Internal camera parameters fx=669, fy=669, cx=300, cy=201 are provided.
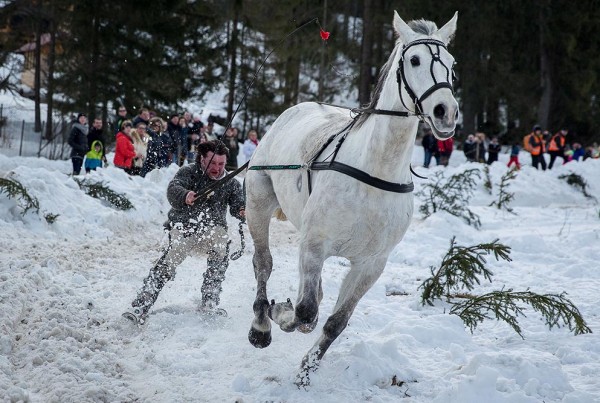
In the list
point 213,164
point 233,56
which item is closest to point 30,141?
point 233,56

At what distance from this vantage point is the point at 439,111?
3.83m

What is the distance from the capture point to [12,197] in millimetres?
8867

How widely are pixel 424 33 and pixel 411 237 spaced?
637 cm

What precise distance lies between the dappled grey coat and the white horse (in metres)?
1.45

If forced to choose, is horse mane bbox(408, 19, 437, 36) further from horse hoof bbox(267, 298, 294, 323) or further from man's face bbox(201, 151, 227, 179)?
man's face bbox(201, 151, 227, 179)

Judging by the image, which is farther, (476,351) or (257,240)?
(257,240)

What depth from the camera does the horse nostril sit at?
3.82 metres

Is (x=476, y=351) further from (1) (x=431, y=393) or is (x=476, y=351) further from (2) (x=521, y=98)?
(2) (x=521, y=98)

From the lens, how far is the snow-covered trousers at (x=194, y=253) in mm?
6277

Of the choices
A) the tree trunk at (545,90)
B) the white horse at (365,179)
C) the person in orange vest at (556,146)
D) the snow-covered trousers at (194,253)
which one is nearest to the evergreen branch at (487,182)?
the person in orange vest at (556,146)

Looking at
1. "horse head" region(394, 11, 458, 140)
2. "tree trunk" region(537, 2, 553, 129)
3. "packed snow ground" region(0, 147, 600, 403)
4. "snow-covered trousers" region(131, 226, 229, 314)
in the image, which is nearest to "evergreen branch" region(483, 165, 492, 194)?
"packed snow ground" region(0, 147, 600, 403)

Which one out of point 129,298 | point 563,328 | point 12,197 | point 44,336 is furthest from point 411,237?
point 44,336

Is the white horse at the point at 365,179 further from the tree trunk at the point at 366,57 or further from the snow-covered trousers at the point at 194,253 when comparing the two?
the tree trunk at the point at 366,57

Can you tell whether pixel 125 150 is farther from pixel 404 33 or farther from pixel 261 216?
pixel 404 33
